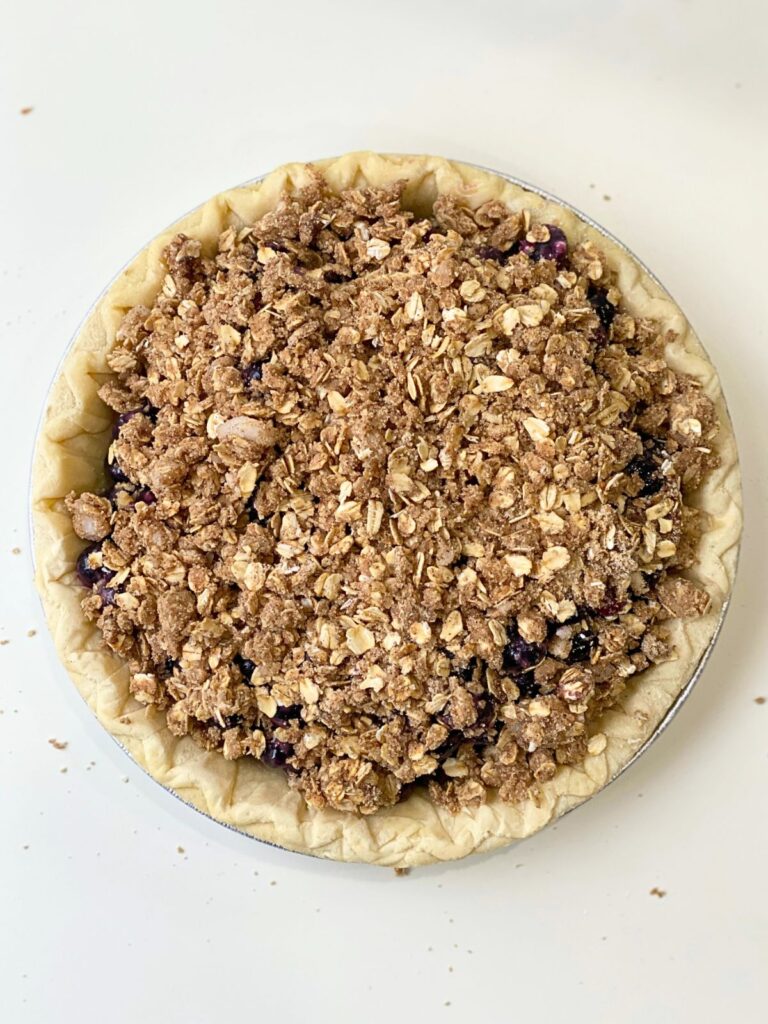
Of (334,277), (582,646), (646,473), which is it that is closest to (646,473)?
(646,473)

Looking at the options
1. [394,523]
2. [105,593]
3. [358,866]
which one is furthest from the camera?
A: [358,866]

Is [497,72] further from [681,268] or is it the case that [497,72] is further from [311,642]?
[311,642]

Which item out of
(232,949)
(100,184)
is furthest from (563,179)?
(232,949)

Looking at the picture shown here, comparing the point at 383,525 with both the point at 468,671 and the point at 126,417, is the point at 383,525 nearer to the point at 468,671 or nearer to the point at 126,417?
the point at 468,671

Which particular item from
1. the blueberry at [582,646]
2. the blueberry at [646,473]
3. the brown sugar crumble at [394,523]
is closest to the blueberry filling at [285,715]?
the brown sugar crumble at [394,523]

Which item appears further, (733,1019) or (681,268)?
(681,268)

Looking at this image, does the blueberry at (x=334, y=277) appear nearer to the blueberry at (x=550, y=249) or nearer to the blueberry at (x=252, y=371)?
the blueberry at (x=252, y=371)

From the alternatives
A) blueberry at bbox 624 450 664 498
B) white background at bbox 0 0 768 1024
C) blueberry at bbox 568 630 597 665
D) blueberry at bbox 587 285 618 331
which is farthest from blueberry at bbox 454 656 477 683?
blueberry at bbox 587 285 618 331
